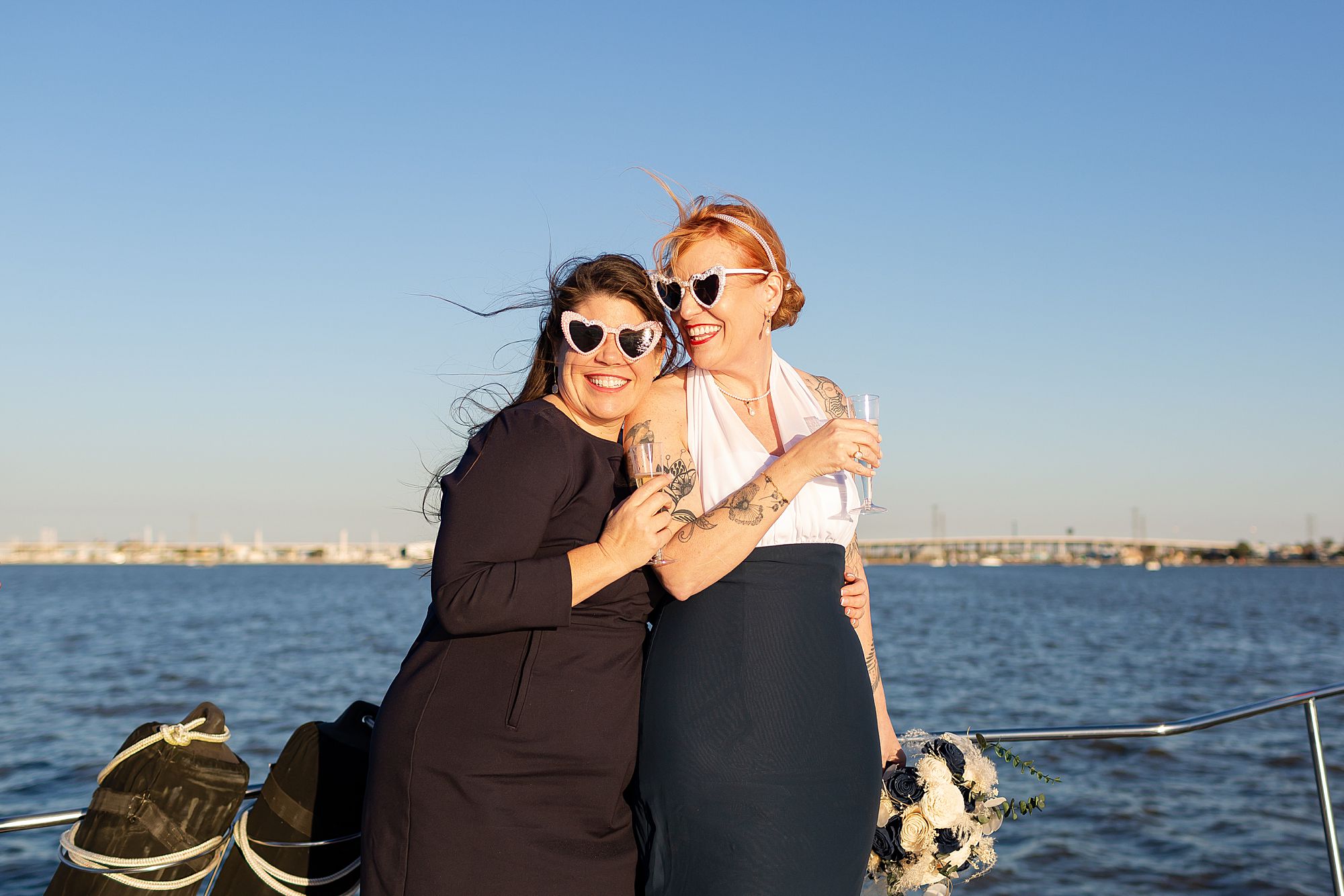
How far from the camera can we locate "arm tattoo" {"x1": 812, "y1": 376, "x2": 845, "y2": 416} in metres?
3.01

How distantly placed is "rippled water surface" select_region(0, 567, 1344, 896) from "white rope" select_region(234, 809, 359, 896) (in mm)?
7297

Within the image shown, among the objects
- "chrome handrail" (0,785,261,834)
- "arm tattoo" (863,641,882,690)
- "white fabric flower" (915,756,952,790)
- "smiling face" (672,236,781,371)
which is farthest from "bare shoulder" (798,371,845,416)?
"chrome handrail" (0,785,261,834)

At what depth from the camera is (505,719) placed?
88.6 inches

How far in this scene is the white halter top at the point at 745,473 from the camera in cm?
255

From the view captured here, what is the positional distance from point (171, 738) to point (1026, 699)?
18573mm

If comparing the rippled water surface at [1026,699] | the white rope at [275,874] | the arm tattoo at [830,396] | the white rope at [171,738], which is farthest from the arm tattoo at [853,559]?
the rippled water surface at [1026,699]

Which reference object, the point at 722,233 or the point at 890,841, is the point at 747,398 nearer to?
the point at 722,233

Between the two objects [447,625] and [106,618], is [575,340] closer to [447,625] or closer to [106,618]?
[447,625]

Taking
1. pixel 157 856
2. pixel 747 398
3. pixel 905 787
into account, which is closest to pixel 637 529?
pixel 747 398

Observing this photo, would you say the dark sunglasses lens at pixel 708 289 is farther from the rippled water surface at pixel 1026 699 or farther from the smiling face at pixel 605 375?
the rippled water surface at pixel 1026 699

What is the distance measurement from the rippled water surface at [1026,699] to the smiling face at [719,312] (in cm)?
739

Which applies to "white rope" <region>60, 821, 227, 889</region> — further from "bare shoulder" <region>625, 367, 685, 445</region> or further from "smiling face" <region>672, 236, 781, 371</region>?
"smiling face" <region>672, 236, 781, 371</region>

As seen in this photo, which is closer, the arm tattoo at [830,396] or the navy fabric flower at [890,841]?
the navy fabric flower at [890,841]

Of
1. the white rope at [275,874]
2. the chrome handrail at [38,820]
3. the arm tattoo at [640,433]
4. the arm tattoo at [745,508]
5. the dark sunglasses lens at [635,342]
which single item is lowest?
the white rope at [275,874]
